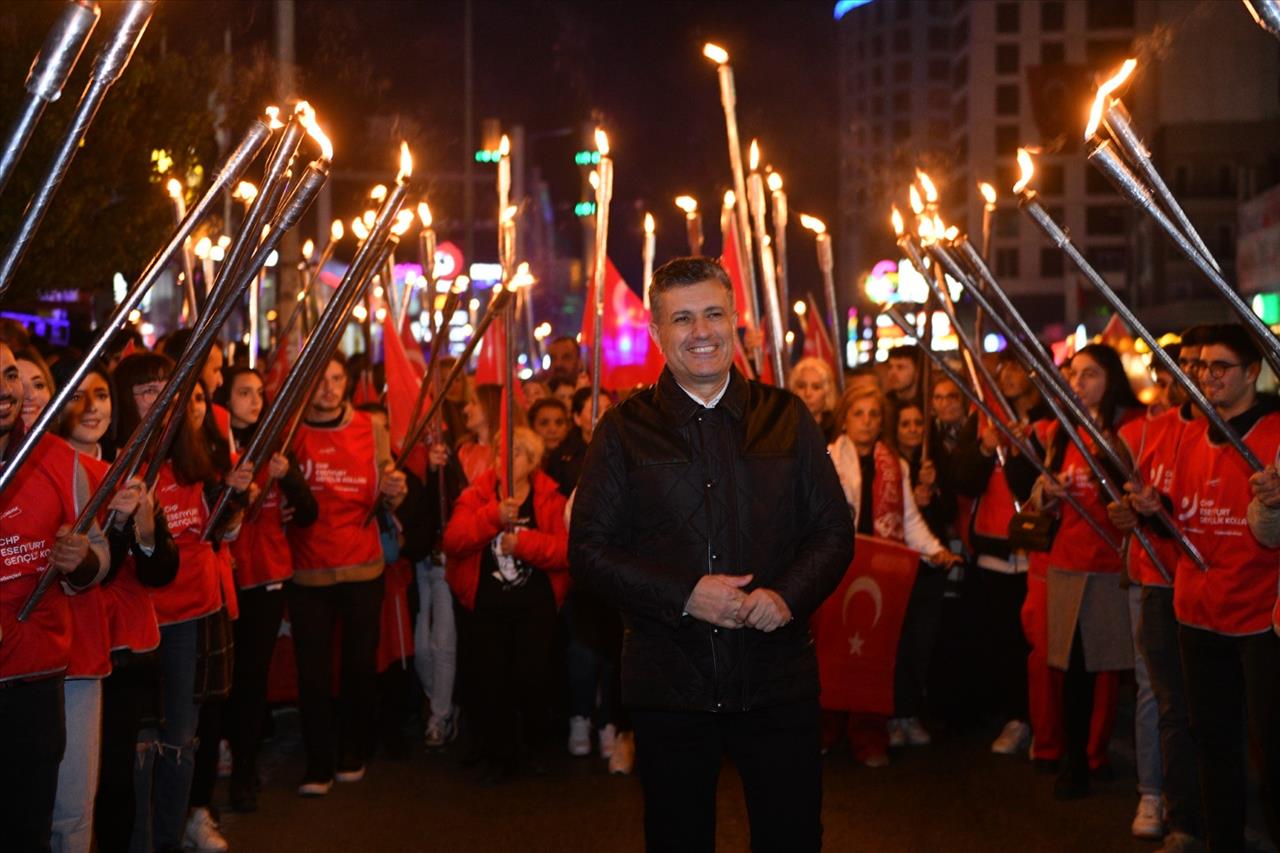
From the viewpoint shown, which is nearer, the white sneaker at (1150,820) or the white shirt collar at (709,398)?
the white shirt collar at (709,398)

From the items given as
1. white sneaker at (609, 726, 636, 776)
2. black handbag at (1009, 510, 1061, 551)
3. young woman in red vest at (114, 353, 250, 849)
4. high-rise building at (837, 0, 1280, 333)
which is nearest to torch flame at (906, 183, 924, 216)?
high-rise building at (837, 0, 1280, 333)

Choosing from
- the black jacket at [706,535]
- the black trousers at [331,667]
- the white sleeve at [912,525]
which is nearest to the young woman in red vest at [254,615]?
the black trousers at [331,667]

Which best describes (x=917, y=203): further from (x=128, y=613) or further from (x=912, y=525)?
(x=128, y=613)

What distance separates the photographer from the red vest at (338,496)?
828 cm

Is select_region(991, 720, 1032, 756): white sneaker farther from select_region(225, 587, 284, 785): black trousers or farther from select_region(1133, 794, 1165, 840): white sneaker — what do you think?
select_region(225, 587, 284, 785): black trousers

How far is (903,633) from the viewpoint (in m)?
9.49

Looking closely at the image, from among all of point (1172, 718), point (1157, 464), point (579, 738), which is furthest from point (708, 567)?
point (579, 738)

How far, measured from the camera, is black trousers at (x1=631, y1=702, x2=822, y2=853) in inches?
177

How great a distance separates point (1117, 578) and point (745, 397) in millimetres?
3851

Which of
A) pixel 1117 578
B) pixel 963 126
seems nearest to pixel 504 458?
pixel 1117 578

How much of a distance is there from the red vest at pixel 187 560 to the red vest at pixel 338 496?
146 cm

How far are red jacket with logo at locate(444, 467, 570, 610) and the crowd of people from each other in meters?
0.02

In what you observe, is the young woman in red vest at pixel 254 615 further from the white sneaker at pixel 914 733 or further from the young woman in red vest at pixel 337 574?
the white sneaker at pixel 914 733

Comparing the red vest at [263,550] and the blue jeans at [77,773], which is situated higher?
the red vest at [263,550]
